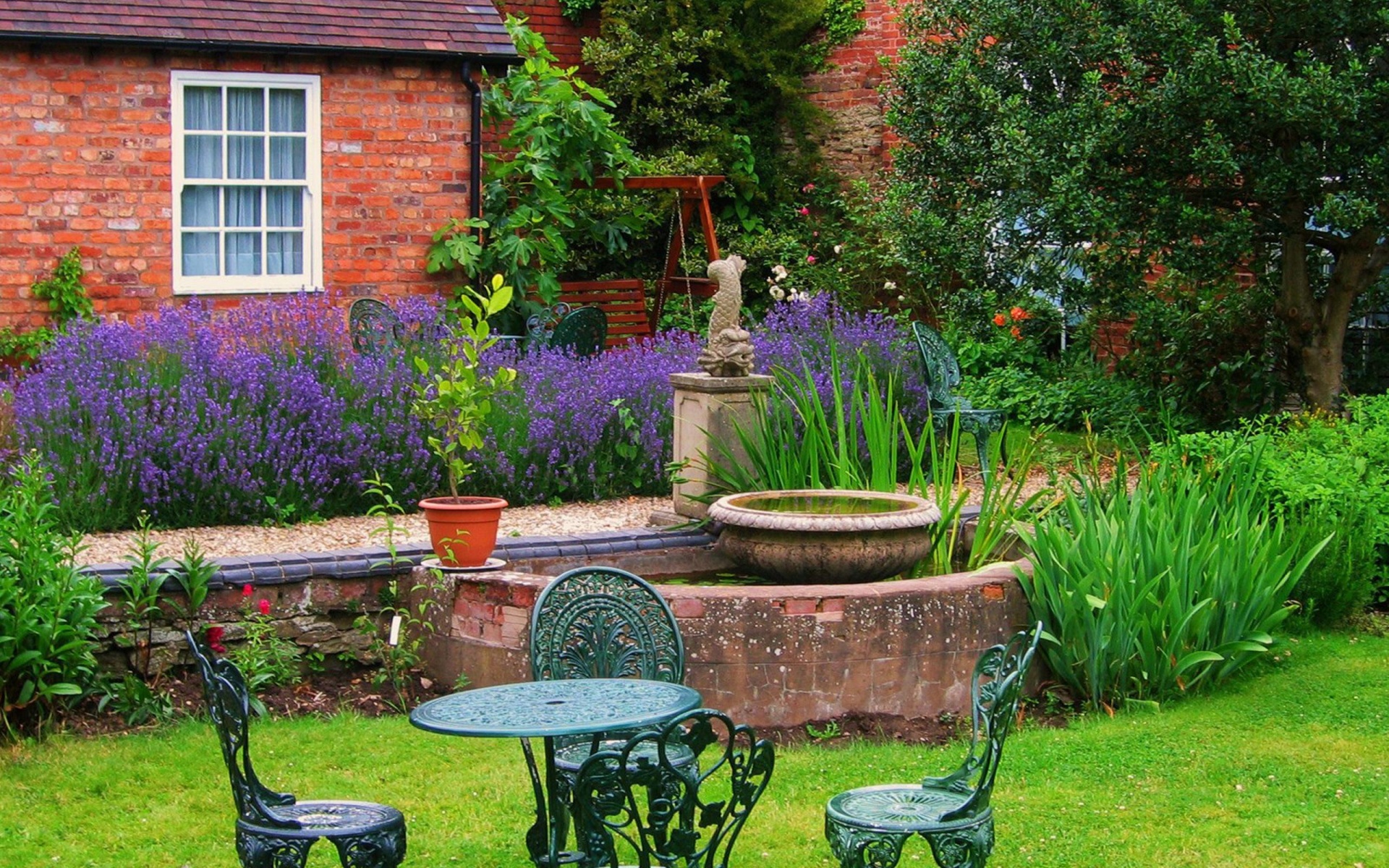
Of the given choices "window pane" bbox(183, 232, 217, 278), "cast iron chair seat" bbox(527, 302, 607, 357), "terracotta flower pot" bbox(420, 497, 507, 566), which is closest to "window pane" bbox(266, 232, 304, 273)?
"window pane" bbox(183, 232, 217, 278)

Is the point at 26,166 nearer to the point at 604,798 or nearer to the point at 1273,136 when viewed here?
the point at 1273,136

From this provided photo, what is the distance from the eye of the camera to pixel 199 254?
12.6m

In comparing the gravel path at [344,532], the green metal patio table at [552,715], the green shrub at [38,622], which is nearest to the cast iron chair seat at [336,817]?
the green metal patio table at [552,715]

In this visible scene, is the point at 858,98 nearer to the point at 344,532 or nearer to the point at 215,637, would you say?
the point at 344,532

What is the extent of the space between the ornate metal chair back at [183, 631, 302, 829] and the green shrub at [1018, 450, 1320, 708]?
11.3 ft

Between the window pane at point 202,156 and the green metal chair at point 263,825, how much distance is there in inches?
361

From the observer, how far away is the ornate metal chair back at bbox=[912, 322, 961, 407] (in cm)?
941

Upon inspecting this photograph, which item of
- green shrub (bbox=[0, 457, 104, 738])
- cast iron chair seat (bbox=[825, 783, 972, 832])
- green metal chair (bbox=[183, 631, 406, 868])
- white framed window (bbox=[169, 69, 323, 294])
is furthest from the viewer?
white framed window (bbox=[169, 69, 323, 294])

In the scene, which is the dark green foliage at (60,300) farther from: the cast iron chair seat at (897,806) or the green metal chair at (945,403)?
the cast iron chair seat at (897,806)

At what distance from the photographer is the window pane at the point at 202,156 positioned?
41.0ft

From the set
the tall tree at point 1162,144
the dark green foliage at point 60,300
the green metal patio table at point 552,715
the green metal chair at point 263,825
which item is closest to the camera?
the green metal patio table at point 552,715

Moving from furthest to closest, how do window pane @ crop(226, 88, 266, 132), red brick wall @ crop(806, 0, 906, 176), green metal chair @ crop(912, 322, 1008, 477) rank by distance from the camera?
red brick wall @ crop(806, 0, 906, 176)
window pane @ crop(226, 88, 266, 132)
green metal chair @ crop(912, 322, 1008, 477)

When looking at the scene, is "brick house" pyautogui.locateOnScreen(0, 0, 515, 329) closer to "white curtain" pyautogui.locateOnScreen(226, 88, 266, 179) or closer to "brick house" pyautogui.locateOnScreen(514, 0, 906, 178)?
"white curtain" pyautogui.locateOnScreen(226, 88, 266, 179)

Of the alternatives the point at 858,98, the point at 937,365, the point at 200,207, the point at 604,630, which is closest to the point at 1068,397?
the point at 937,365
